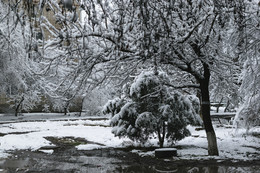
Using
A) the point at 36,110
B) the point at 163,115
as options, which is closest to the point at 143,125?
the point at 163,115

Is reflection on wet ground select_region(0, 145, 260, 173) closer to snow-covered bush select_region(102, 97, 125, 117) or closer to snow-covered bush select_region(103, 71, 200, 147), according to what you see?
snow-covered bush select_region(103, 71, 200, 147)

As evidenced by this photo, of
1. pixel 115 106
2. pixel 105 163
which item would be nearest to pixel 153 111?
pixel 115 106

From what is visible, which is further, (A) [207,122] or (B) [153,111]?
(B) [153,111]

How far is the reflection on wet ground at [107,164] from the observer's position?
307 inches

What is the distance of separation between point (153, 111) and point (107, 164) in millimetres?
2735

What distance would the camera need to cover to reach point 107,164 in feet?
28.3

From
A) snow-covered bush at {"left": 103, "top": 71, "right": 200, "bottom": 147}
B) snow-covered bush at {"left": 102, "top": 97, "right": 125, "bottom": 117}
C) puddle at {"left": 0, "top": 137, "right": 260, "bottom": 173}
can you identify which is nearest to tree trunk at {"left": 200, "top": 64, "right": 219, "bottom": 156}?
puddle at {"left": 0, "top": 137, "right": 260, "bottom": 173}

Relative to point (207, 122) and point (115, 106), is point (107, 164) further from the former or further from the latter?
point (207, 122)

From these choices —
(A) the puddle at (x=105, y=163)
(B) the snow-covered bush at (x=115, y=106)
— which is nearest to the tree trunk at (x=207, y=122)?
(A) the puddle at (x=105, y=163)

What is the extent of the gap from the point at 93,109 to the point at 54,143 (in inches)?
747

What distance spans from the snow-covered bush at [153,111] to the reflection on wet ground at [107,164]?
Answer: 1089mm

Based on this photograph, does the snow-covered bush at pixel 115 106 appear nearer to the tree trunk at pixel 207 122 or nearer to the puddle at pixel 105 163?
the puddle at pixel 105 163

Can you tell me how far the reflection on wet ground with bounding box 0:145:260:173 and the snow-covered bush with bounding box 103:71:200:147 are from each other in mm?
1089

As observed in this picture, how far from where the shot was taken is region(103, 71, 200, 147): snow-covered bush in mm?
10117
